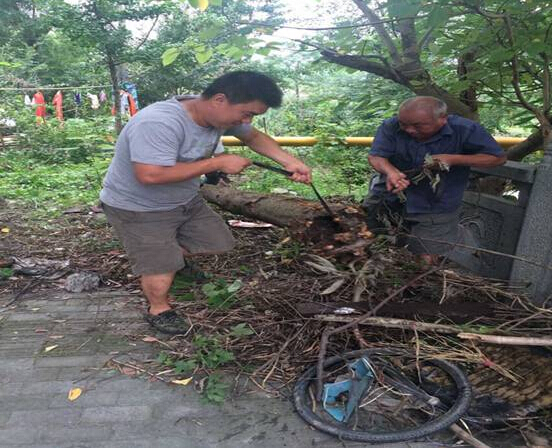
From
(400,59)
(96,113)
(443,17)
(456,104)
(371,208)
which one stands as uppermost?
(443,17)

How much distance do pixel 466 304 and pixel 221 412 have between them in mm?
1636

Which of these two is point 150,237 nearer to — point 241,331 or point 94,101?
point 241,331

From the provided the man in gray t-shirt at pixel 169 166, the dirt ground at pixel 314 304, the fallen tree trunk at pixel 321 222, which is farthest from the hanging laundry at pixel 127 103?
the man in gray t-shirt at pixel 169 166

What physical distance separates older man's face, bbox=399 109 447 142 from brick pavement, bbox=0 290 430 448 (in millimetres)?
2253

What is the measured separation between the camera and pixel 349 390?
2.41m

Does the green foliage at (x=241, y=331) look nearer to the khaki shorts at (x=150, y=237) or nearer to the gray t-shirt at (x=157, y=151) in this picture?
the khaki shorts at (x=150, y=237)

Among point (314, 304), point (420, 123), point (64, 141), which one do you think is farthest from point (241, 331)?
point (64, 141)

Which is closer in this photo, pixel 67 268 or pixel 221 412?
pixel 221 412

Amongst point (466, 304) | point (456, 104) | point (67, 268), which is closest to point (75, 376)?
point (67, 268)

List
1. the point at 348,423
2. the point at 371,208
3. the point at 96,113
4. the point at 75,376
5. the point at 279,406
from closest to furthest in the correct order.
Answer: the point at 348,423 < the point at 279,406 < the point at 75,376 < the point at 371,208 < the point at 96,113

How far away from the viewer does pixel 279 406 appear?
98.3 inches

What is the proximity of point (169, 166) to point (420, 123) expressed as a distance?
1.92 m

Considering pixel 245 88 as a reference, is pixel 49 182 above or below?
below

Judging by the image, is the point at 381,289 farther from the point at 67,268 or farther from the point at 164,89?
the point at 164,89
